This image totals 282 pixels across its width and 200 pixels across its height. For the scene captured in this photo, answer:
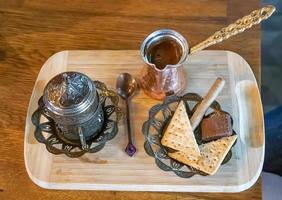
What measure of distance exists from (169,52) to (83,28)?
0.82ft

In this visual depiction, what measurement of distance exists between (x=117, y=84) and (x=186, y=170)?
22 cm

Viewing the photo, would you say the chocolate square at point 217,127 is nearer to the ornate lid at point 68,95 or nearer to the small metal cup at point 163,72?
the small metal cup at point 163,72

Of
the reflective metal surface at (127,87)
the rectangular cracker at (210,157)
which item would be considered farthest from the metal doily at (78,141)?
the rectangular cracker at (210,157)

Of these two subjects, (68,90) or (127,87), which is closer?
(68,90)

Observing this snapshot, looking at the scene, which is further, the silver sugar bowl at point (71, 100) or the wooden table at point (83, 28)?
the wooden table at point (83, 28)

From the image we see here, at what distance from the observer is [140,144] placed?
2.82 feet

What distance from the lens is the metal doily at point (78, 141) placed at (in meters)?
0.83

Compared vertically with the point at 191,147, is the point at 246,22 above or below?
above

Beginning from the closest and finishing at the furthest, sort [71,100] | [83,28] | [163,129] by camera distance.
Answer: [71,100]
[163,129]
[83,28]

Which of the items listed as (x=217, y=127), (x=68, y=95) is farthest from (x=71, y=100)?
(x=217, y=127)

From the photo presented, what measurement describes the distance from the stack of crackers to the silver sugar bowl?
0.14 m

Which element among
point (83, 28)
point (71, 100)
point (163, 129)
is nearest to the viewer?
point (71, 100)

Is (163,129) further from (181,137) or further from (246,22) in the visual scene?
(246,22)

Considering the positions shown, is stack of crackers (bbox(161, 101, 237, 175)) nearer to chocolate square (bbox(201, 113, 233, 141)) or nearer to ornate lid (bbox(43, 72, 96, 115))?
chocolate square (bbox(201, 113, 233, 141))
